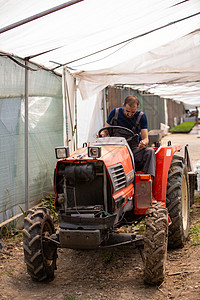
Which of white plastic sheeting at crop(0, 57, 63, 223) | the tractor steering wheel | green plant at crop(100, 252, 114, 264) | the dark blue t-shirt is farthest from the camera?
white plastic sheeting at crop(0, 57, 63, 223)

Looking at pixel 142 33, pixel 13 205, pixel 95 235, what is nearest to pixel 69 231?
pixel 95 235

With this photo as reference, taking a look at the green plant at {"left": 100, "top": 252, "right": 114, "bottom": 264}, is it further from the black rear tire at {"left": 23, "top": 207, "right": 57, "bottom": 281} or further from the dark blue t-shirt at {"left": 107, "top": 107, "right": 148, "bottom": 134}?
the dark blue t-shirt at {"left": 107, "top": 107, "right": 148, "bottom": 134}

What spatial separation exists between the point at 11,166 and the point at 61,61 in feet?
7.23

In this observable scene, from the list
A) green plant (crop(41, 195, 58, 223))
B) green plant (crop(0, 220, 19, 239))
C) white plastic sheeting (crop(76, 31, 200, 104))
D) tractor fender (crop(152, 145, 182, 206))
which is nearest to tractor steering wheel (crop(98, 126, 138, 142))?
tractor fender (crop(152, 145, 182, 206))

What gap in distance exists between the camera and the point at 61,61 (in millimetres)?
6672

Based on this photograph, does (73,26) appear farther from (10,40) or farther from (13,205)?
(13,205)

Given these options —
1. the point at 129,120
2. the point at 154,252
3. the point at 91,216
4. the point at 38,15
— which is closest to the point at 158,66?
the point at 129,120

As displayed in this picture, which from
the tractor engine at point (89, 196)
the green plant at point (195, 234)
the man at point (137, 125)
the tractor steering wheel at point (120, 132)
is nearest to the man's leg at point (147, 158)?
the man at point (137, 125)

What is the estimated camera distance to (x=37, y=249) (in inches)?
144

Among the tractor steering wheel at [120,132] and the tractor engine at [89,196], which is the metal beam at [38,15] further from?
the tractor engine at [89,196]

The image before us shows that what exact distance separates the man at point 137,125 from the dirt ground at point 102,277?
1046 millimetres

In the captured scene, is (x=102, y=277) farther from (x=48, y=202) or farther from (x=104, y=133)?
(x=48, y=202)

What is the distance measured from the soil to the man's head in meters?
1.70

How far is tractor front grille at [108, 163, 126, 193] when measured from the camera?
3.63 m
